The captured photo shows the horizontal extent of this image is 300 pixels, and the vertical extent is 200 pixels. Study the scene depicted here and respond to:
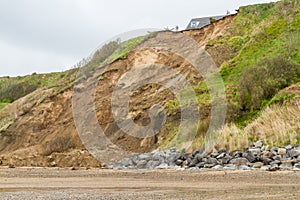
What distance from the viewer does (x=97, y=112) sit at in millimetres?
32688

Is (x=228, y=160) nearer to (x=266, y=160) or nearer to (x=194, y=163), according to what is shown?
(x=194, y=163)

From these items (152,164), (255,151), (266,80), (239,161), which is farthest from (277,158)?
(266,80)

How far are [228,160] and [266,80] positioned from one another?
7.00 metres

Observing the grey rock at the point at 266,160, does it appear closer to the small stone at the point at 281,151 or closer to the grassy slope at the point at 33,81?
the small stone at the point at 281,151

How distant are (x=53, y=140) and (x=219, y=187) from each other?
22414mm

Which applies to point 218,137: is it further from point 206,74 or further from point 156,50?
point 156,50

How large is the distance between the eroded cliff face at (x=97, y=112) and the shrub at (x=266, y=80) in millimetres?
2451

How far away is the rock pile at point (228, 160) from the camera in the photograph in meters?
15.9

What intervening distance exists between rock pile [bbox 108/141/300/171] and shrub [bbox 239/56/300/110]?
501cm

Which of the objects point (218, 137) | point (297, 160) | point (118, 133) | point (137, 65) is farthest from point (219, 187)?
point (137, 65)

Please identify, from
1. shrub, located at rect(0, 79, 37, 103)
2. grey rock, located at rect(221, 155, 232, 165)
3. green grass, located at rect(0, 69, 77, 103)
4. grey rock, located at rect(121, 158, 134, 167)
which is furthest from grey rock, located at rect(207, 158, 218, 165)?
shrub, located at rect(0, 79, 37, 103)

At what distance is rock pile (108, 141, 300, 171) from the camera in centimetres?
1586

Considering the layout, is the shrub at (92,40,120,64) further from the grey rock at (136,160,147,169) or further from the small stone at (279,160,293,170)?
the small stone at (279,160,293,170)

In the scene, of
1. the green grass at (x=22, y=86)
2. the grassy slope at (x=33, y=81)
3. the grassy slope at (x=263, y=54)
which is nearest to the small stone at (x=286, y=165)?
the grassy slope at (x=263, y=54)
